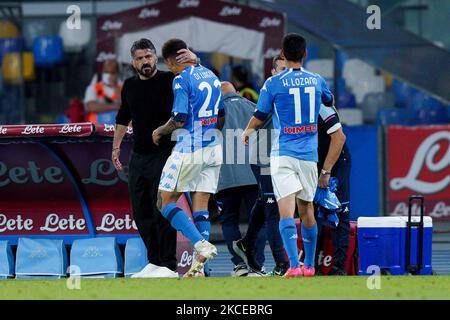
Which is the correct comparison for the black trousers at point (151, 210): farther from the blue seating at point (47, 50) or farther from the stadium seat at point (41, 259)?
the blue seating at point (47, 50)

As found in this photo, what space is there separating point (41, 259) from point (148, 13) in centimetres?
893

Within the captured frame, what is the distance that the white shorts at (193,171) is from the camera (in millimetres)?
12266

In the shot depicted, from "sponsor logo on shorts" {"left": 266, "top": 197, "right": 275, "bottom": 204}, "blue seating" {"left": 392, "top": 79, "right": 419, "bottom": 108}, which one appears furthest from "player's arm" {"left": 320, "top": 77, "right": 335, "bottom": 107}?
"blue seating" {"left": 392, "top": 79, "right": 419, "bottom": 108}

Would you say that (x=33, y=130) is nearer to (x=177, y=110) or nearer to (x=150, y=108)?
(x=150, y=108)

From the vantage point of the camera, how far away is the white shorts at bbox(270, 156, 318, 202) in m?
11.8

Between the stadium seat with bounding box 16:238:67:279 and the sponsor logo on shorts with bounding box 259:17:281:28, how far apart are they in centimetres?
856

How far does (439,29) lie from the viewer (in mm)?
23469

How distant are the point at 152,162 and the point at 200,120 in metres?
0.63

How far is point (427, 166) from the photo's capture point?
63.4 feet

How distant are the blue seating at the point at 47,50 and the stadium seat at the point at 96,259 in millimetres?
11369

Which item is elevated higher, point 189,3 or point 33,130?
point 189,3

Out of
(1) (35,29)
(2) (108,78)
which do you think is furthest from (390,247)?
(1) (35,29)
